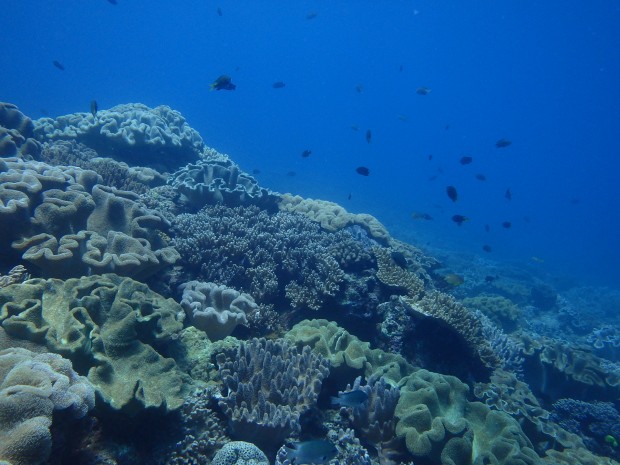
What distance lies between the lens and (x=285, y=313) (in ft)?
22.6

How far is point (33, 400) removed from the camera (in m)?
2.31

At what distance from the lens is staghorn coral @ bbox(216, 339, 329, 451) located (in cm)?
394

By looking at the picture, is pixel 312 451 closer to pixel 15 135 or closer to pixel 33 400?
pixel 33 400

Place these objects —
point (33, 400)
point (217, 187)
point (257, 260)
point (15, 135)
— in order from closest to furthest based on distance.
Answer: point (33, 400) < point (257, 260) < point (15, 135) < point (217, 187)

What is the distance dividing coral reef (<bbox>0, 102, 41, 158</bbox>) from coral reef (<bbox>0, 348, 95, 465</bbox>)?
7171 mm

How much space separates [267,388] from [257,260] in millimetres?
3188

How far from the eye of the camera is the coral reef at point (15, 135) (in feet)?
25.9

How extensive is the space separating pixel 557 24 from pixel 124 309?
126 metres

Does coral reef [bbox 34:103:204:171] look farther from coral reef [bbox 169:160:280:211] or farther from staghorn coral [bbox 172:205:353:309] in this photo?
staghorn coral [bbox 172:205:353:309]

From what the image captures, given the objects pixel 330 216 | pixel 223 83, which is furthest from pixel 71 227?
pixel 330 216

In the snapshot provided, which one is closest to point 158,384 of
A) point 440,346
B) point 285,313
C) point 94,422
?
point 94,422

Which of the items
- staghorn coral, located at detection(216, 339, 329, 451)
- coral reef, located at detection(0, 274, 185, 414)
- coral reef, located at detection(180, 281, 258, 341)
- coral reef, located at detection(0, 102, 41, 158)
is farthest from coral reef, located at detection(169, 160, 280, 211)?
staghorn coral, located at detection(216, 339, 329, 451)

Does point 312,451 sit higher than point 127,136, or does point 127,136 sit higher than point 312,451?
point 127,136

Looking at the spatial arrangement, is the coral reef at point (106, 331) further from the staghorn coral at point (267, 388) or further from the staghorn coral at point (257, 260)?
the staghorn coral at point (257, 260)
